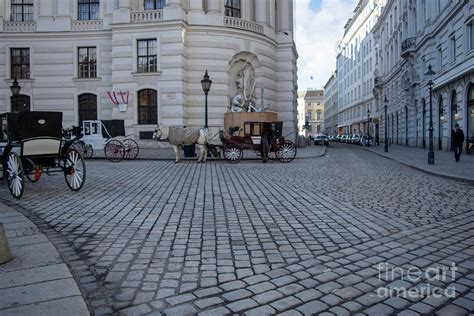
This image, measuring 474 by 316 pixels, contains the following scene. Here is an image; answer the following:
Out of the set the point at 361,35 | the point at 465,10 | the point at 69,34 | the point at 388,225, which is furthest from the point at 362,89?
the point at 388,225

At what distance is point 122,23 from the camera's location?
3148cm

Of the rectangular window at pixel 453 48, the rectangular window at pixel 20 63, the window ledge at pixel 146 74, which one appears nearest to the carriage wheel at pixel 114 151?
the window ledge at pixel 146 74

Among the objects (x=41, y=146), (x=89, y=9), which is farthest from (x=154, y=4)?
(x=41, y=146)

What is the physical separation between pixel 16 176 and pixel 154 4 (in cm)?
2727

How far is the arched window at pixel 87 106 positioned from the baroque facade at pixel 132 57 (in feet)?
0.27

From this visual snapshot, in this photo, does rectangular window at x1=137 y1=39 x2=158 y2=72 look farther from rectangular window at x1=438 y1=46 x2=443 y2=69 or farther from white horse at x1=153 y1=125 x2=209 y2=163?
rectangular window at x1=438 y1=46 x2=443 y2=69

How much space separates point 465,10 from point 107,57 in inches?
1020

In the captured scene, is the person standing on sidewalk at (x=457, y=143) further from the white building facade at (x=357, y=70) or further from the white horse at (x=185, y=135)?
the white building facade at (x=357, y=70)

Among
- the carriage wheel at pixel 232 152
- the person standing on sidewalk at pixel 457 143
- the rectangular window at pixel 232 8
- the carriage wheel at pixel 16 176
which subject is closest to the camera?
the carriage wheel at pixel 16 176

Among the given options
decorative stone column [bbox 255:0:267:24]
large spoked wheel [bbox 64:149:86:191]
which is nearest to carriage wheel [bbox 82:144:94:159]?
large spoked wheel [bbox 64:149:86:191]

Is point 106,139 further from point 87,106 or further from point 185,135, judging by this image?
point 87,106

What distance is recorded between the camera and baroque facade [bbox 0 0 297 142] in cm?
3114

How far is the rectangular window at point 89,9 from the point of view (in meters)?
33.6

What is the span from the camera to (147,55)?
31781 millimetres
